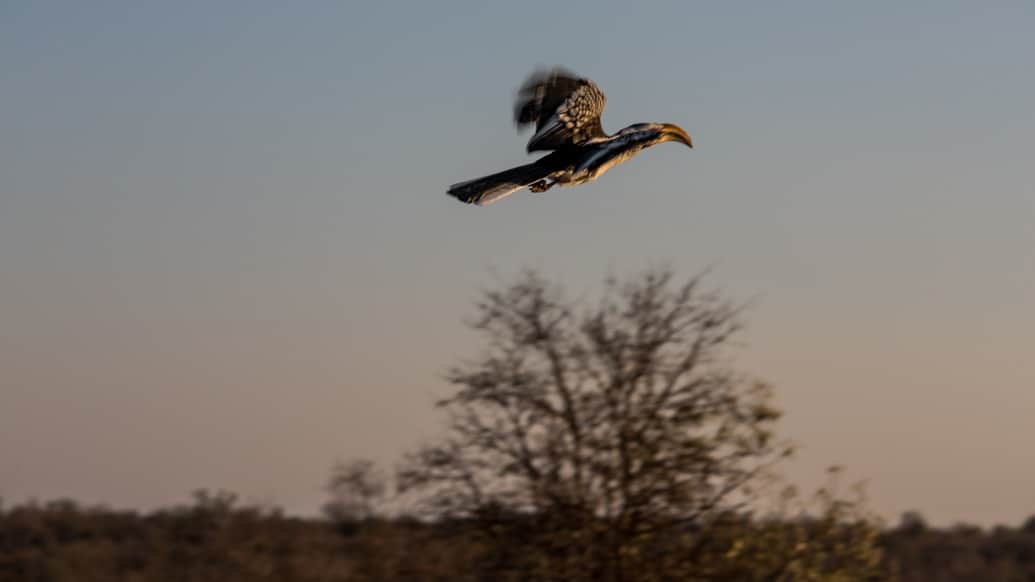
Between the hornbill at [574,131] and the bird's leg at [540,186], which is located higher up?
the hornbill at [574,131]

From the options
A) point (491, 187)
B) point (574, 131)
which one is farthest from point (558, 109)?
point (491, 187)

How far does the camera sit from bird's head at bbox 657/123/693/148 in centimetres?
1059

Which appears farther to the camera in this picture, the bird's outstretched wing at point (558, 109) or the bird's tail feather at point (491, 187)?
the bird's outstretched wing at point (558, 109)

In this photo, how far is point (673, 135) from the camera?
10641 mm

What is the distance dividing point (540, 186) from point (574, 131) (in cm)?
65

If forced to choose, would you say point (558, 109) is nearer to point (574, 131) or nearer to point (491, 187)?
point (574, 131)

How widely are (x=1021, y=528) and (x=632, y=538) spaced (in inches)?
906

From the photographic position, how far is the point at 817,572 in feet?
59.1

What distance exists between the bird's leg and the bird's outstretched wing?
422mm

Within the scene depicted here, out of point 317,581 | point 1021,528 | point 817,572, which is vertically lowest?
point 817,572

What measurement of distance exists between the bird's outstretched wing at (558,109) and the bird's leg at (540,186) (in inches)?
16.6

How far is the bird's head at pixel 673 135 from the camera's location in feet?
34.8

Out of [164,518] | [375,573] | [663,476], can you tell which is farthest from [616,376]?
[164,518]

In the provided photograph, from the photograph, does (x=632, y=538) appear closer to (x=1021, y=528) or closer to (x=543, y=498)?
(x=543, y=498)
